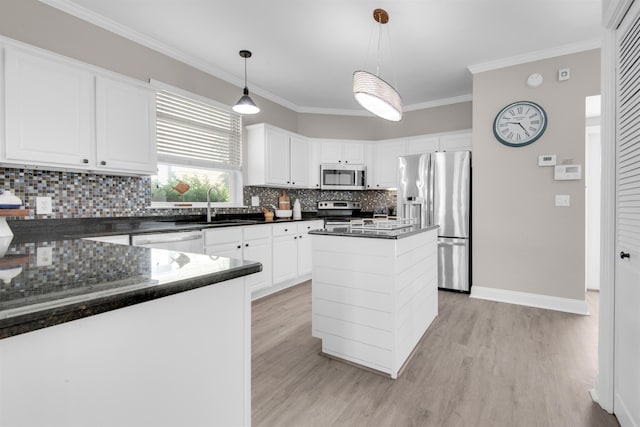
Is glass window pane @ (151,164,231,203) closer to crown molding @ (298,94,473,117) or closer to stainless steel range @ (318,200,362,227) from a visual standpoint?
stainless steel range @ (318,200,362,227)

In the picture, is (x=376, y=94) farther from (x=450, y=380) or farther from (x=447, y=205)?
(x=447, y=205)

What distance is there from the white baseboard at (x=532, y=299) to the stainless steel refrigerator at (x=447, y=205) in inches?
9.2

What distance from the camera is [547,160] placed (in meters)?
3.39

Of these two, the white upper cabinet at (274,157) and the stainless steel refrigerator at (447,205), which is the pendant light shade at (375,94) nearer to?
the stainless steel refrigerator at (447,205)

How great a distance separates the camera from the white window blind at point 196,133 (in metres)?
3.50

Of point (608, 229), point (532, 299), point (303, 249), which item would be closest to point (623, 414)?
point (608, 229)

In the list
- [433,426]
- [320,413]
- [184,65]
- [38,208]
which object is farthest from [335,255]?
[184,65]

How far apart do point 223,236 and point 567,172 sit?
3.62 meters

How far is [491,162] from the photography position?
3705mm

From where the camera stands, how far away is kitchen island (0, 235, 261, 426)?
0.57m

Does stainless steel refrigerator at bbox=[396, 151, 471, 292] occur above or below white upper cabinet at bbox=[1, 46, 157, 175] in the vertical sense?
below

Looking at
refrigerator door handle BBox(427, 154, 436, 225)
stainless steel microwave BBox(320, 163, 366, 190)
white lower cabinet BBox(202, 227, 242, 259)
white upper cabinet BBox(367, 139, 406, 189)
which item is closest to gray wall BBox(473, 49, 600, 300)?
refrigerator door handle BBox(427, 154, 436, 225)

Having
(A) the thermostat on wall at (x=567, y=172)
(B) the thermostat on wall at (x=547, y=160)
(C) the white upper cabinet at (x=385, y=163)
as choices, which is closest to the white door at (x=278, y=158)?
(C) the white upper cabinet at (x=385, y=163)

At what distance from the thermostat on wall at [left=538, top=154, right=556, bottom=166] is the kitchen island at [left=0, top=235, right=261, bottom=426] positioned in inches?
142
